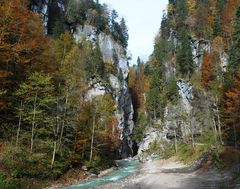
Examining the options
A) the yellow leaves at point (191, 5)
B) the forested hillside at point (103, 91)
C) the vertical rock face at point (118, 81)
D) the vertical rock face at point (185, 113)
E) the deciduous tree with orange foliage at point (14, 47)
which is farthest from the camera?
the yellow leaves at point (191, 5)

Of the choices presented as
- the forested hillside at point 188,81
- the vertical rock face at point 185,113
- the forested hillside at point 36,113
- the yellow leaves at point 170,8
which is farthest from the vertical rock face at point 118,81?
the yellow leaves at point 170,8

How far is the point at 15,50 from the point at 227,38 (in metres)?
58.6

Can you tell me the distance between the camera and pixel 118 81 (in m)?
87.6

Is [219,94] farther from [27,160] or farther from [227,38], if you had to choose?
[27,160]

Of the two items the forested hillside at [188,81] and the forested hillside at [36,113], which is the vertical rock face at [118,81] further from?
the forested hillside at [36,113]

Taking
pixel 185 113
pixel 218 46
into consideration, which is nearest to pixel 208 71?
pixel 218 46

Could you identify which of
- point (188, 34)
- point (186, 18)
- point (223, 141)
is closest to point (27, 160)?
point (223, 141)

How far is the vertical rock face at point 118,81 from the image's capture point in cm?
8488

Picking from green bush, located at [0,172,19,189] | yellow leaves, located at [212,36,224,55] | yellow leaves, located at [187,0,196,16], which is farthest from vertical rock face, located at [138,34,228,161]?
green bush, located at [0,172,19,189]

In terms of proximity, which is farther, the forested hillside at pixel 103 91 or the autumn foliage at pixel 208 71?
the autumn foliage at pixel 208 71

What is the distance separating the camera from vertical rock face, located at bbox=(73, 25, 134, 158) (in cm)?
8488

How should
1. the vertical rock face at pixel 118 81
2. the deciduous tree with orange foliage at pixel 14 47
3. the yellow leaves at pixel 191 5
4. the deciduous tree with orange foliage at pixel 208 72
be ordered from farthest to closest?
the yellow leaves at pixel 191 5 → the vertical rock face at pixel 118 81 → the deciduous tree with orange foliage at pixel 208 72 → the deciduous tree with orange foliage at pixel 14 47

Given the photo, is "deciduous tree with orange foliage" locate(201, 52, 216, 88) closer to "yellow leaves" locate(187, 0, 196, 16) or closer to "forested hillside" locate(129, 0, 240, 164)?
"forested hillside" locate(129, 0, 240, 164)

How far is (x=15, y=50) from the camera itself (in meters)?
33.6
